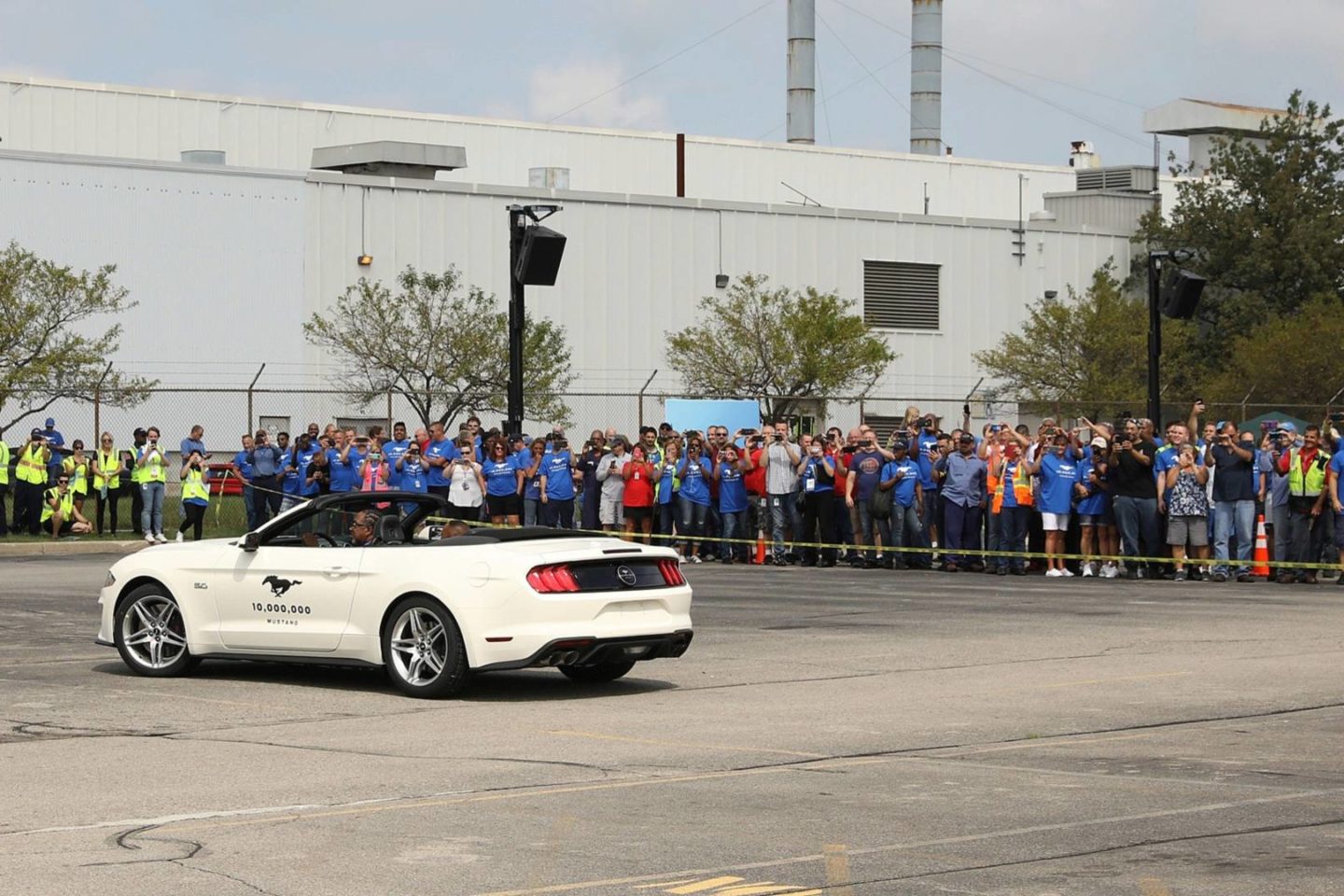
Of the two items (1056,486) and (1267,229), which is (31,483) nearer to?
(1056,486)

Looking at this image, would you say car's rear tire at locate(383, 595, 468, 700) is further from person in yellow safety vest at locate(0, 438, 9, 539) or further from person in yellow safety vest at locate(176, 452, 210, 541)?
person in yellow safety vest at locate(0, 438, 9, 539)

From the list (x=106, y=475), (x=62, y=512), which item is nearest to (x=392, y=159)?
(x=106, y=475)

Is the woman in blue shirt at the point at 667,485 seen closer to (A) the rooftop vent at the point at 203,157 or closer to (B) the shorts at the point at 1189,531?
(B) the shorts at the point at 1189,531

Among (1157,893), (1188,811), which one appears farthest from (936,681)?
(1157,893)

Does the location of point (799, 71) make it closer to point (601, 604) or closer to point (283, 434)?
point (283, 434)

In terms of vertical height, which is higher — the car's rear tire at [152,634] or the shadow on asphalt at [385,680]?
the car's rear tire at [152,634]

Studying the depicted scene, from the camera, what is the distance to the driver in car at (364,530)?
13.9 m

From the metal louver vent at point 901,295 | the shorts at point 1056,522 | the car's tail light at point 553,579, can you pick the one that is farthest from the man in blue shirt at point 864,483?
the metal louver vent at point 901,295

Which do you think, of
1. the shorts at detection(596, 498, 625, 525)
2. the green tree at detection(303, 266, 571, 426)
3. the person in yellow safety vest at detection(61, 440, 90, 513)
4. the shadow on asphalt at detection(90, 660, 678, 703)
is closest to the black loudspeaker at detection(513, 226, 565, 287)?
the shorts at detection(596, 498, 625, 525)

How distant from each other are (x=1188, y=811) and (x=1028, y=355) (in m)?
44.9

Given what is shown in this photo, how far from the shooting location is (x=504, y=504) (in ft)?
94.6

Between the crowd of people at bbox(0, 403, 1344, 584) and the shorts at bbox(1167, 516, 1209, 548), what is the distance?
0.08 feet

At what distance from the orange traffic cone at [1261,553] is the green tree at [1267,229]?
32.1 meters

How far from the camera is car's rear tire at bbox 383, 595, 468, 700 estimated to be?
1305 cm
